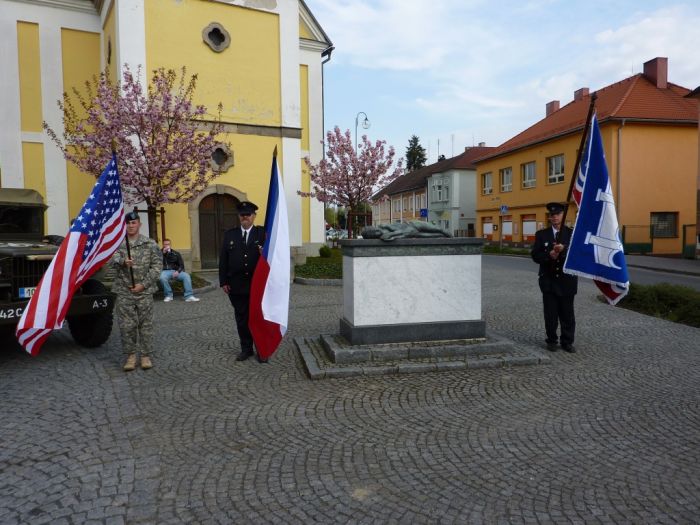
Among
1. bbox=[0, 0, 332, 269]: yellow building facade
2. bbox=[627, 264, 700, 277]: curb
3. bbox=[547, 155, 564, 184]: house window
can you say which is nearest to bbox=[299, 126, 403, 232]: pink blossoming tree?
bbox=[0, 0, 332, 269]: yellow building facade

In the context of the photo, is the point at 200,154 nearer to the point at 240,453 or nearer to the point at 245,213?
the point at 245,213

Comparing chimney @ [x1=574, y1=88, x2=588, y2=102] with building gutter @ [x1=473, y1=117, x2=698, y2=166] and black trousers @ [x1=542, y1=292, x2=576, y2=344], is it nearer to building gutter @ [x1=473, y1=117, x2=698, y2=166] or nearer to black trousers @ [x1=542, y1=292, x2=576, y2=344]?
building gutter @ [x1=473, y1=117, x2=698, y2=166]

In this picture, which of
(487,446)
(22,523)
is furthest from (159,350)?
(487,446)

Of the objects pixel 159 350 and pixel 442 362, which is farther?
pixel 159 350

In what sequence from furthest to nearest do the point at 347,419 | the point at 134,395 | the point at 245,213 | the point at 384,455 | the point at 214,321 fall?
the point at 214,321 < the point at 245,213 < the point at 134,395 < the point at 347,419 < the point at 384,455

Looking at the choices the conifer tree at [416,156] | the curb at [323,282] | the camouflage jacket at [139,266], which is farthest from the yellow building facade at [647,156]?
the conifer tree at [416,156]

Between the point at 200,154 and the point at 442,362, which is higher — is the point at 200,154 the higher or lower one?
the higher one

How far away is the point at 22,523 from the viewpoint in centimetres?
278

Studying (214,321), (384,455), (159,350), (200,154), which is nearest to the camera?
(384,455)

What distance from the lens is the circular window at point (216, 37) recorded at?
16.7m

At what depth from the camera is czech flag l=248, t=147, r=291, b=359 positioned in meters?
5.65

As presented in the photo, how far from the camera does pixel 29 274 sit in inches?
233

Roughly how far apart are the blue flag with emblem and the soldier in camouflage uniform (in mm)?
4652

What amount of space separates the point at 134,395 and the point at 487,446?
326 centimetres
